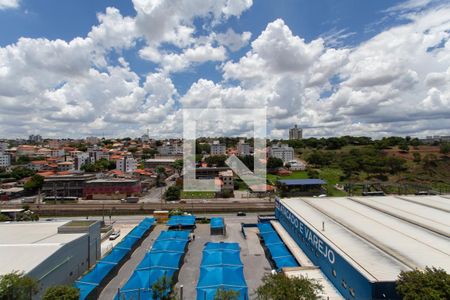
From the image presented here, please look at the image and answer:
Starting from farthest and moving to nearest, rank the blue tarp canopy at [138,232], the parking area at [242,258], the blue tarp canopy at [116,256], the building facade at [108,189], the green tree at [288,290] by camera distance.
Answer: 1. the building facade at [108,189]
2. the blue tarp canopy at [138,232]
3. the blue tarp canopy at [116,256]
4. the parking area at [242,258]
5. the green tree at [288,290]

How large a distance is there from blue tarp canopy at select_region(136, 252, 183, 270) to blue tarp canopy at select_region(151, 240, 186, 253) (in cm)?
87

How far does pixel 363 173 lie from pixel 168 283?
54.0m

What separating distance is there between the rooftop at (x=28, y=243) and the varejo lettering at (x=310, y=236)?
43.0 ft

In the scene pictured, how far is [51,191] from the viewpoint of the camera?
4259cm

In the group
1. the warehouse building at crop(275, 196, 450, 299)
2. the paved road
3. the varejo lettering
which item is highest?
the warehouse building at crop(275, 196, 450, 299)

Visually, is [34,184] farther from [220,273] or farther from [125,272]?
[220,273]

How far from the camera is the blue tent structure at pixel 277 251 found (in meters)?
15.1

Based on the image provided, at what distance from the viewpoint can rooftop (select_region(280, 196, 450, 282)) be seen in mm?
10925

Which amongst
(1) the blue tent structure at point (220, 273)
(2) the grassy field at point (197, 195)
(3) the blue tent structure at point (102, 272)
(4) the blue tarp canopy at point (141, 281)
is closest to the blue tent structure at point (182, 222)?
(3) the blue tent structure at point (102, 272)

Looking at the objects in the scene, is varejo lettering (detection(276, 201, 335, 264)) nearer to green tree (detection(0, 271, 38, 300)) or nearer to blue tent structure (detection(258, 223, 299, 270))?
blue tent structure (detection(258, 223, 299, 270))

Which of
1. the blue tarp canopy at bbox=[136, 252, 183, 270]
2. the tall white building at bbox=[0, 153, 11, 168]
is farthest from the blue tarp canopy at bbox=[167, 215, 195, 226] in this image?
the tall white building at bbox=[0, 153, 11, 168]

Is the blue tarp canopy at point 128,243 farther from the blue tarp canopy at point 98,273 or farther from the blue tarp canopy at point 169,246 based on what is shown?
the blue tarp canopy at point 98,273

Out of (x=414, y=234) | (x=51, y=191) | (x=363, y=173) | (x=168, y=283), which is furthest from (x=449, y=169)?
(x=51, y=191)

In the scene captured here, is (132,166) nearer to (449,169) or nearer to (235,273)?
(235,273)
